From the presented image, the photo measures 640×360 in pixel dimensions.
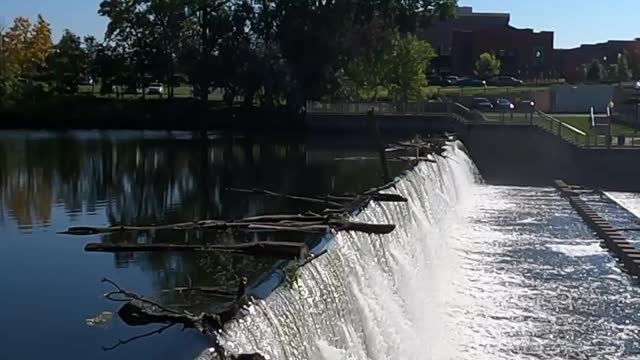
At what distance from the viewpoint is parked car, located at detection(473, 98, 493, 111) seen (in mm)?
67050

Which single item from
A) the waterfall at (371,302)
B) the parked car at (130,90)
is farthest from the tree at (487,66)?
the waterfall at (371,302)

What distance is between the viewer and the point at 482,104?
68938 millimetres

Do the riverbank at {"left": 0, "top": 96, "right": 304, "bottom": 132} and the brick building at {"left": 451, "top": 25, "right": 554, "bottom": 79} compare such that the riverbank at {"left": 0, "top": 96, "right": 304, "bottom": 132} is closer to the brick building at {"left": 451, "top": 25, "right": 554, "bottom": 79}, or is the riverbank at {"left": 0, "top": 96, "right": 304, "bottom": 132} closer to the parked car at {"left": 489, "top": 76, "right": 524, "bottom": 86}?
the parked car at {"left": 489, "top": 76, "right": 524, "bottom": 86}

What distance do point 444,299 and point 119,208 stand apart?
505 inches

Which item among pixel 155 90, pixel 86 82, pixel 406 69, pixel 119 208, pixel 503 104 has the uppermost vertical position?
pixel 406 69

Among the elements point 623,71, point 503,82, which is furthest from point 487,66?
point 623,71

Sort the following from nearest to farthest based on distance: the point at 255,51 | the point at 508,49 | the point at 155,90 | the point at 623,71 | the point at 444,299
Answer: the point at 444,299, the point at 255,51, the point at 155,90, the point at 623,71, the point at 508,49

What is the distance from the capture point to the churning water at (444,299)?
1156cm

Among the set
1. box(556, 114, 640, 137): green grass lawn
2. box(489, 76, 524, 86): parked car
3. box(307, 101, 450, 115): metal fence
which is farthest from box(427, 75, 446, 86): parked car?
box(556, 114, 640, 137): green grass lawn

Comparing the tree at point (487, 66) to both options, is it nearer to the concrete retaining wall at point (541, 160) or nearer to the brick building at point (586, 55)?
the brick building at point (586, 55)

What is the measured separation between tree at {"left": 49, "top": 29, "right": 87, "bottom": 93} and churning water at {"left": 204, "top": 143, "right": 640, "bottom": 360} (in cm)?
5407

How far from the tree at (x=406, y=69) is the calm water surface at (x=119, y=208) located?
1264cm

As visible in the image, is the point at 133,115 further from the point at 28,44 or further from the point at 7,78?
the point at 28,44

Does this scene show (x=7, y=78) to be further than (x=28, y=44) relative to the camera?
No
